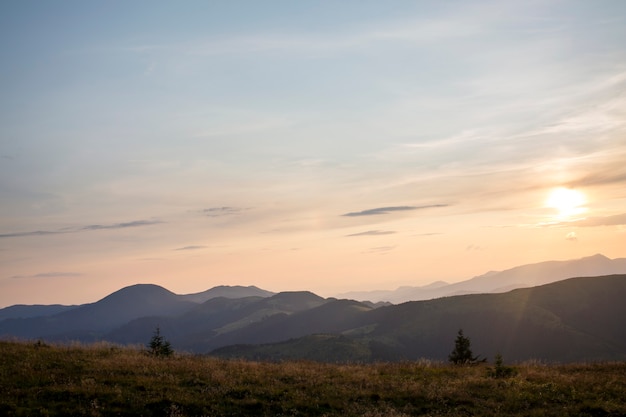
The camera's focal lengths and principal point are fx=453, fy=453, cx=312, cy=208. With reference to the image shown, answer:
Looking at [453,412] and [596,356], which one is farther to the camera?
[596,356]

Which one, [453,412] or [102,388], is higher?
[102,388]

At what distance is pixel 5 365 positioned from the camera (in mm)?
18906

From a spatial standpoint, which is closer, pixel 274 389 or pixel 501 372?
pixel 274 389

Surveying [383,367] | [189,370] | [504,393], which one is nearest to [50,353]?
[189,370]

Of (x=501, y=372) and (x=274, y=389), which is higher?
(x=274, y=389)

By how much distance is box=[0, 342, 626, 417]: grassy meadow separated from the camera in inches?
606

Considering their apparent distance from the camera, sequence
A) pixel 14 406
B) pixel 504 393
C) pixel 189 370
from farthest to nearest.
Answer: pixel 189 370, pixel 504 393, pixel 14 406

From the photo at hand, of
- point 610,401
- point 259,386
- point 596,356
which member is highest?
point 259,386

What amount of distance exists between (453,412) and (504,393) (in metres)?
3.60

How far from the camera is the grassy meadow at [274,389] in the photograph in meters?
15.4

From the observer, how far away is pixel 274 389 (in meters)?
17.9

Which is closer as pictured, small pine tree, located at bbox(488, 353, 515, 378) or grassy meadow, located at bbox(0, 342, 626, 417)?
grassy meadow, located at bbox(0, 342, 626, 417)

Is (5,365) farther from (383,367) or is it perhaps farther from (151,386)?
(383,367)

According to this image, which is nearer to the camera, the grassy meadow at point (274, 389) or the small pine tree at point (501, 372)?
the grassy meadow at point (274, 389)
